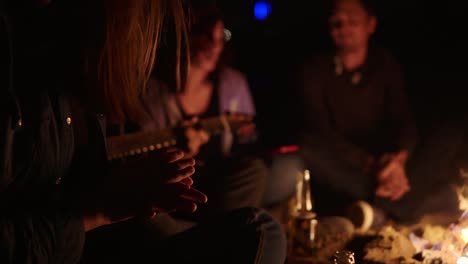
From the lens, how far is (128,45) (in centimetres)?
148

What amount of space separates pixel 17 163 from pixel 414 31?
3662 mm

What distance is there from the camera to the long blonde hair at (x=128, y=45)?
1.38 meters

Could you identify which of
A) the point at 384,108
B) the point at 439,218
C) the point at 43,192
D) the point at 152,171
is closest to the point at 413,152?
the point at 384,108

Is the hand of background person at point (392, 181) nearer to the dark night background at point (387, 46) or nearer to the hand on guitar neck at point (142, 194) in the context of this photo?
the dark night background at point (387, 46)

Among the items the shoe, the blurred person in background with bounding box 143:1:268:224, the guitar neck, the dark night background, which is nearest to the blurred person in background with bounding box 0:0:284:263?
the blurred person in background with bounding box 143:1:268:224

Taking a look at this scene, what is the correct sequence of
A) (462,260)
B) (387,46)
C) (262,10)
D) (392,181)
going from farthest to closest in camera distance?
(262,10)
(387,46)
(392,181)
(462,260)

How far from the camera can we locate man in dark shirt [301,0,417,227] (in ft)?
10.2

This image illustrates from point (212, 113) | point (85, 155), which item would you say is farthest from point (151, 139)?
point (85, 155)

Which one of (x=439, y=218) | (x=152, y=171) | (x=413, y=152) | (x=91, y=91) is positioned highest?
(x=91, y=91)

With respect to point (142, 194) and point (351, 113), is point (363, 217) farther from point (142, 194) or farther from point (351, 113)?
point (142, 194)

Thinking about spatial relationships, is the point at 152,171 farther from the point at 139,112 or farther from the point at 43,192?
the point at 139,112

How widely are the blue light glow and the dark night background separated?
0.15ft

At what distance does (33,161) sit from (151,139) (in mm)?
1524

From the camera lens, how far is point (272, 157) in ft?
9.91
